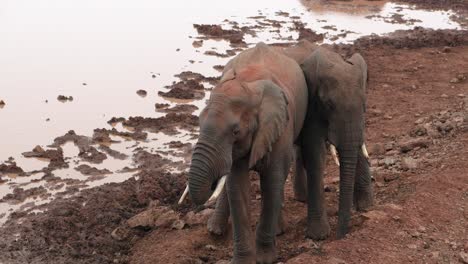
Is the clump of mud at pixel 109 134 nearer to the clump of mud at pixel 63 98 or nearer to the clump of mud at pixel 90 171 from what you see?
the clump of mud at pixel 90 171

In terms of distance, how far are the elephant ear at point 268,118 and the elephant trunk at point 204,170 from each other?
568 mm

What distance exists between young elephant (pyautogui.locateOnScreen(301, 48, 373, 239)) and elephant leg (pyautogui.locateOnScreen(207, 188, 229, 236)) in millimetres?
1007

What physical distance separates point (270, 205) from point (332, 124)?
1.32 meters

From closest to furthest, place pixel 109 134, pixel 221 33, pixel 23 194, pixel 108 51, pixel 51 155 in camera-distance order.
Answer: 1. pixel 23 194
2. pixel 51 155
3. pixel 109 134
4. pixel 108 51
5. pixel 221 33

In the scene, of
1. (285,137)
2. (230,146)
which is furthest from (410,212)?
(230,146)

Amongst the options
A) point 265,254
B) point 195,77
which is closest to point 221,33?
point 195,77

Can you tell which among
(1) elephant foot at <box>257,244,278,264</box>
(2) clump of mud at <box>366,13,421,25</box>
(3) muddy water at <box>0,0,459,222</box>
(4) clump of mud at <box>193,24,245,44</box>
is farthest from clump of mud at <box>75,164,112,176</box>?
(2) clump of mud at <box>366,13,421,25</box>

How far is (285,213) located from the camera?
332 inches

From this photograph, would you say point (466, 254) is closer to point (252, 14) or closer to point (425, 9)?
point (252, 14)

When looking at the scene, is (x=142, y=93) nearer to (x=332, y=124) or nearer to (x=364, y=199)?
(x=364, y=199)

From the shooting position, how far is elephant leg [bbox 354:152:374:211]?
7879 millimetres

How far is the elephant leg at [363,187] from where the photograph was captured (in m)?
7.88

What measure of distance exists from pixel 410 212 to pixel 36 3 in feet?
74.9

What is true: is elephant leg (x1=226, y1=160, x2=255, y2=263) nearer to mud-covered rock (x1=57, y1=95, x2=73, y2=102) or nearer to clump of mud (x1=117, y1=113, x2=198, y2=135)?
clump of mud (x1=117, y1=113, x2=198, y2=135)
